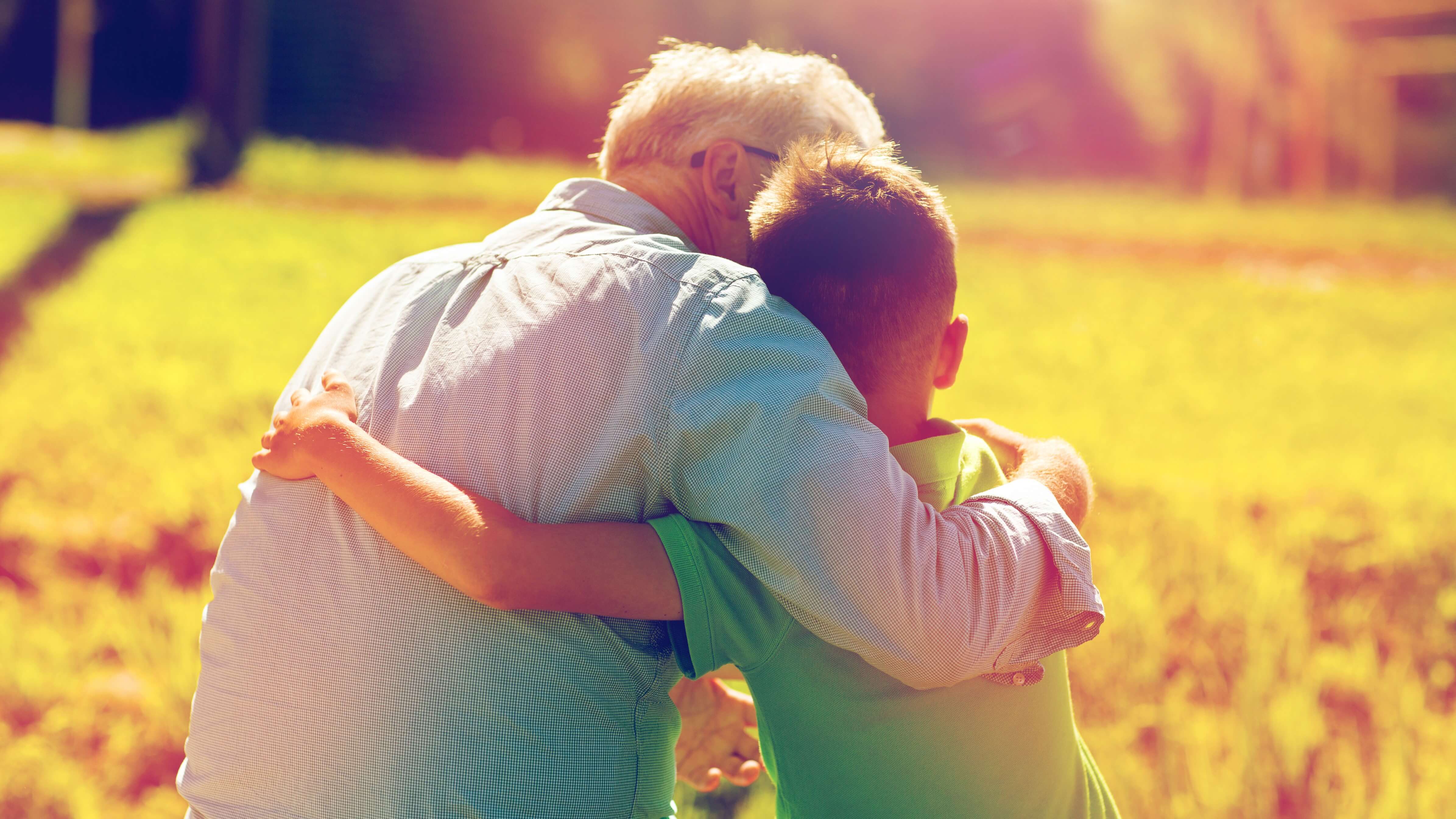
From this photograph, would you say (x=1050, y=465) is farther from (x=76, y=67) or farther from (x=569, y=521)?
(x=76, y=67)

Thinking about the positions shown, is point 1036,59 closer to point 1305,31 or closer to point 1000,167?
point 1000,167

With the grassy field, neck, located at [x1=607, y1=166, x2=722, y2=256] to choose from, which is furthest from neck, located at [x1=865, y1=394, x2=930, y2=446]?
the grassy field

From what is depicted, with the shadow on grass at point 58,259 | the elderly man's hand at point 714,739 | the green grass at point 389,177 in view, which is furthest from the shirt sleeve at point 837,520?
the green grass at point 389,177

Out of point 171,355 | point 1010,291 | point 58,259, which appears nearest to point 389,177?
point 58,259

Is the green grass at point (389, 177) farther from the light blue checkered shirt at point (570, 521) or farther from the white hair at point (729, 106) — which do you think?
the light blue checkered shirt at point (570, 521)

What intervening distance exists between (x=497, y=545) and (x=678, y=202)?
2.79 feet

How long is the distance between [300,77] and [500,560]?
11.6 metres

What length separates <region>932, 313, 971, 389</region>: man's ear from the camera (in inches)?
64.3

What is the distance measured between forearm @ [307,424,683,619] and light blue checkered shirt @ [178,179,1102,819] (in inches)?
2.6

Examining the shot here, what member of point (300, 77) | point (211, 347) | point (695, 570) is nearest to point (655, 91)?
point (695, 570)

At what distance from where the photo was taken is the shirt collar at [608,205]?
5.50ft

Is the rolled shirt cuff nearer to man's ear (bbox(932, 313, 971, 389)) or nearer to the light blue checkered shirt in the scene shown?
the light blue checkered shirt

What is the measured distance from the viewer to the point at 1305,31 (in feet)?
40.2

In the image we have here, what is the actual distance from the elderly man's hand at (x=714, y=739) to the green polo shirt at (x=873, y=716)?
0.40m
